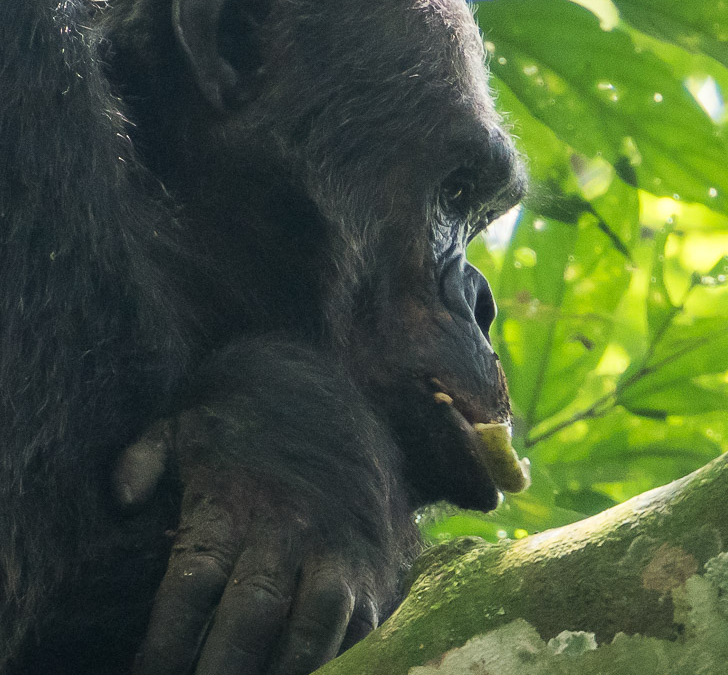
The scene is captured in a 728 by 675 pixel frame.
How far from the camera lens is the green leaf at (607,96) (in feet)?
9.68

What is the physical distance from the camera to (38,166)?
177cm

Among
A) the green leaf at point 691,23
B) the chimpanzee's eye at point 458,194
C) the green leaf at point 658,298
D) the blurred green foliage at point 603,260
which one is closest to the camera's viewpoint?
the chimpanzee's eye at point 458,194

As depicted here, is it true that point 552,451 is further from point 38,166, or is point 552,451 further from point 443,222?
point 38,166

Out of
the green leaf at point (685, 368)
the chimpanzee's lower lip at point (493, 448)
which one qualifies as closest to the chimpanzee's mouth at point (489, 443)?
the chimpanzee's lower lip at point (493, 448)

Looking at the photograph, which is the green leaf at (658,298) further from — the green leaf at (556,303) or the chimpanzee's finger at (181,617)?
the chimpanzee's finger at (181,617)

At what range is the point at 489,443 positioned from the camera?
218 centimetres

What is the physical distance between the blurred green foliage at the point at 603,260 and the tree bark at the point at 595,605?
187cm

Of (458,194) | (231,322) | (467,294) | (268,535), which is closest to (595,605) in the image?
(268,535)

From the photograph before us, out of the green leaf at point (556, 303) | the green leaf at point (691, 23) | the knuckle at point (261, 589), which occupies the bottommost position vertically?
the green leaf at point (556, 303)

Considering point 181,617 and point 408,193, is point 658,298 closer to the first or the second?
point 408,193

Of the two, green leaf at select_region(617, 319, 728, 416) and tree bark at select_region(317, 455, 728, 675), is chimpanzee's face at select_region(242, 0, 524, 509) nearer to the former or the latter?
green leaf at select_region(617, 319, 728, 416)

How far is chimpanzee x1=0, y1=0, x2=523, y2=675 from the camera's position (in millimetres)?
1696

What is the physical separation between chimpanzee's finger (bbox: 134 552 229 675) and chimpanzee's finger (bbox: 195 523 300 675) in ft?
0.10

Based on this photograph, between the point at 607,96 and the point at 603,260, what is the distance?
51 cm
